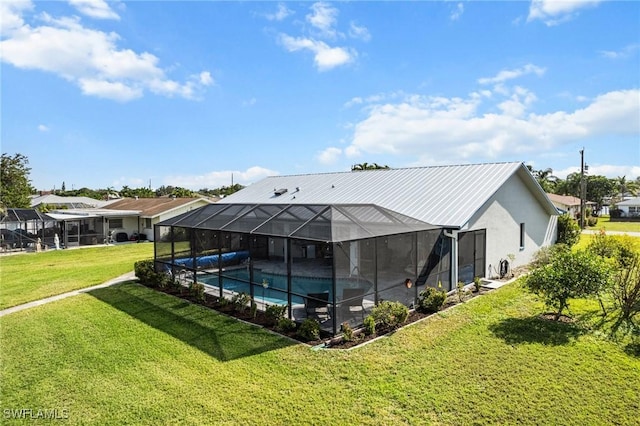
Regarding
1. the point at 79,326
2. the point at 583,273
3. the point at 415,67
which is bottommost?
the point at 79,326

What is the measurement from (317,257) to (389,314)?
524cm

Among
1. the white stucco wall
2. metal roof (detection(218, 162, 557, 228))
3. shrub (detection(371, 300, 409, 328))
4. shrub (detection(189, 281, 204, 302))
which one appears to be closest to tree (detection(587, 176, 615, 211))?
the white stucco wall

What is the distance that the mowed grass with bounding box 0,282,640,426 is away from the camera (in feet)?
19.3

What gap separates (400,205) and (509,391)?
31.5 ft

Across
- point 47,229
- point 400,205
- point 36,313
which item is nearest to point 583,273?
point 400,205

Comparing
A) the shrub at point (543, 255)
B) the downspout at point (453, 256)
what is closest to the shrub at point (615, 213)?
the shrub at point (543, 255)

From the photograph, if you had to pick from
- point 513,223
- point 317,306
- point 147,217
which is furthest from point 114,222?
point 513,223

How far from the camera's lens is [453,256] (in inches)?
506

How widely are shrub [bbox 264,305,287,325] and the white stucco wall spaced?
7.62 meters

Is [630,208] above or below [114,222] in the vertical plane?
above

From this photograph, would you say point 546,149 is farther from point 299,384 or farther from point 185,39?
point 299,384

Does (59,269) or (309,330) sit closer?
(309,330)

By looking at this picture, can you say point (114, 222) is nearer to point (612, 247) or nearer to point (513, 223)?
point (513, 223)

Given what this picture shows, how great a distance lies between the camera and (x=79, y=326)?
10.1 metres
